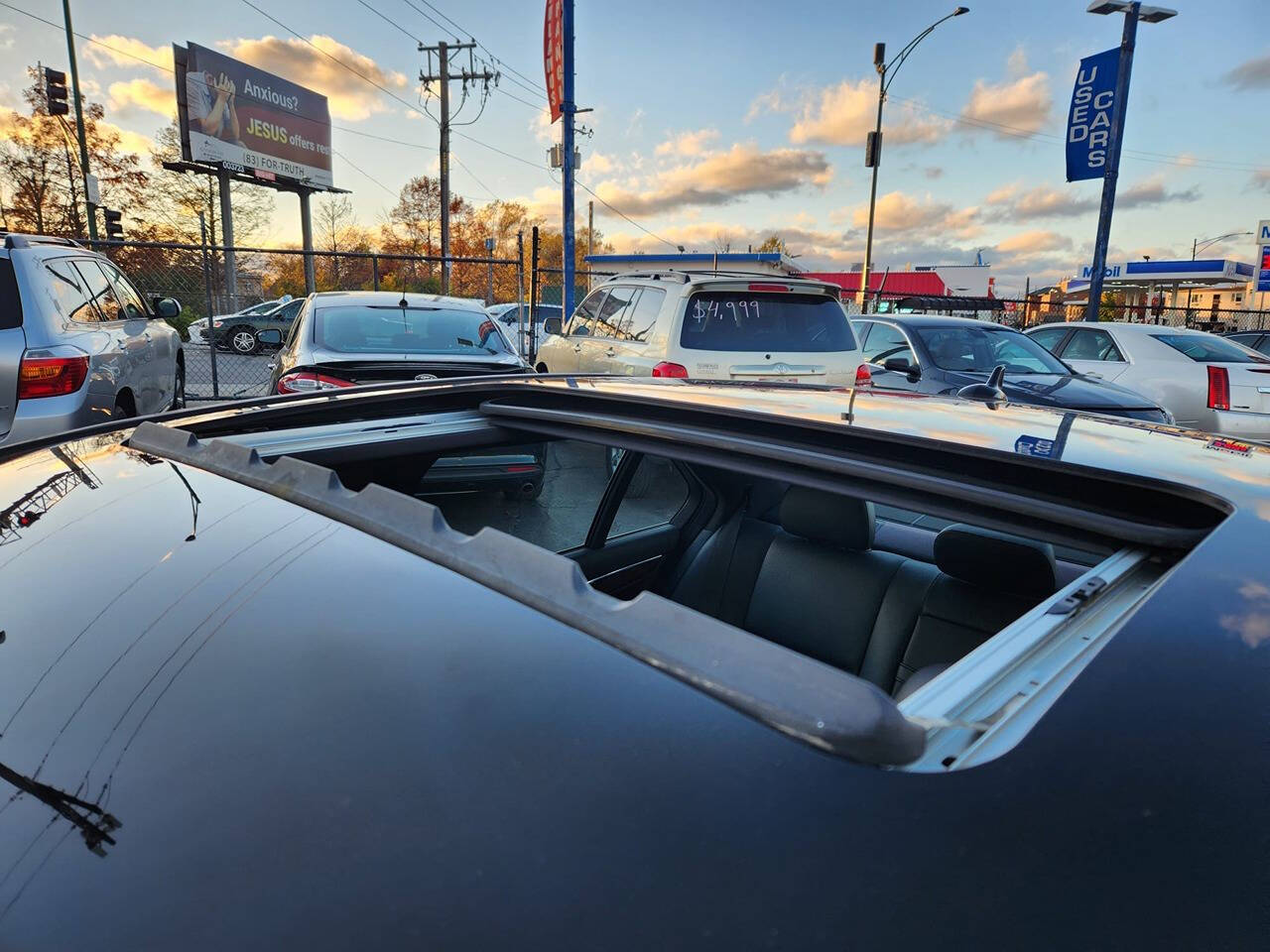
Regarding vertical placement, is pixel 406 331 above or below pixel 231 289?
below

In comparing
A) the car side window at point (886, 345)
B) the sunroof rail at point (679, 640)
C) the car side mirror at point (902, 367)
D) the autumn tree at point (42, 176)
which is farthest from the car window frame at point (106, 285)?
the autumn tree at point (42, 176)

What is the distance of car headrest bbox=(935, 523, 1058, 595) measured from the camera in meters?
1.84

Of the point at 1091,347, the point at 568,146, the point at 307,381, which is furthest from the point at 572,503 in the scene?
the point at 568,146

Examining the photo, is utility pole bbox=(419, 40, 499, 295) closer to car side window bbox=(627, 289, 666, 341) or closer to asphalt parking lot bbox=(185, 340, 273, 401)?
asphalt parking lot bbox=(185, 340, 273, 401)

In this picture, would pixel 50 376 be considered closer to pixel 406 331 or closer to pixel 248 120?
pixel 406 331

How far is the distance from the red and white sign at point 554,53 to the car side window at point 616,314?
6643 mm

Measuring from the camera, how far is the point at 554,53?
1274 cm

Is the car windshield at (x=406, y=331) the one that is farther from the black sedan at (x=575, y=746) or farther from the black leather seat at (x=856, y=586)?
the black sedan at (x=575, y=746)

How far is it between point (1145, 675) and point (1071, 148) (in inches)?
658

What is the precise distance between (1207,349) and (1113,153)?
649 centimetres

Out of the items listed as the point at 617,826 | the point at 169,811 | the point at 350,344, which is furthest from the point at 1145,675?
the point at 350,344

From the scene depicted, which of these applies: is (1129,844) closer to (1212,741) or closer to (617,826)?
(1212,741)

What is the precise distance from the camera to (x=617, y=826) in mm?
632

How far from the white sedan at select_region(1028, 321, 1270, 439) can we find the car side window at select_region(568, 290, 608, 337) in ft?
17.5
